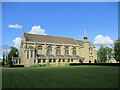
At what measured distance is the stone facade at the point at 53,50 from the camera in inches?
2215

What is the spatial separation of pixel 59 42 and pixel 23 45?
18534 mm

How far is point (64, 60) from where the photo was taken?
6488cm

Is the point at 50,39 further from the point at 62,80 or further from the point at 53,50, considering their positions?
the point at 62,80

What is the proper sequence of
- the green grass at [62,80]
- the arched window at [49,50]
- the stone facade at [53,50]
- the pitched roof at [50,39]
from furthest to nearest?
1. the arched window at [49,50]
2. the pitched roof at [50,39]
3. the stone facade at [53,50]
4. the green grass at [62,80]

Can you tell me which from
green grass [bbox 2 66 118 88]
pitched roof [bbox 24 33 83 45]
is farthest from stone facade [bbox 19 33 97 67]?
green grass [bbox 2 66 118 88]

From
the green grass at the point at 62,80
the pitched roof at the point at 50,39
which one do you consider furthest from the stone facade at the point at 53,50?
the green grass at the point at 62,80

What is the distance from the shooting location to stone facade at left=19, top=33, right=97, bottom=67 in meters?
56.2

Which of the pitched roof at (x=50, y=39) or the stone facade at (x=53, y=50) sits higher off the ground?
the pitched roof at (x=50, y=39)

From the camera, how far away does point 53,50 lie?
64.8 metres

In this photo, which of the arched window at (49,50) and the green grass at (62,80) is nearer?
the green grass at (62,80)

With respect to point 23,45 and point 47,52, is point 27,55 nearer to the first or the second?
point 23,45

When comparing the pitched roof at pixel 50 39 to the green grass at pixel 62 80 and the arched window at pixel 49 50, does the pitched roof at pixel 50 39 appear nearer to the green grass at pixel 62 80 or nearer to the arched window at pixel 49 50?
the arched window at pixel 49 50

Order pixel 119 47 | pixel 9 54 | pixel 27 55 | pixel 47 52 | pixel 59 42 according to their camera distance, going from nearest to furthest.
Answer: pixel 27 55 < pixel 119 47 < pixel 47 52 < pixel 59 42 < pixel 9 54

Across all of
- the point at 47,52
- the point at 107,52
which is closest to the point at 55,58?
the point at 47,52
